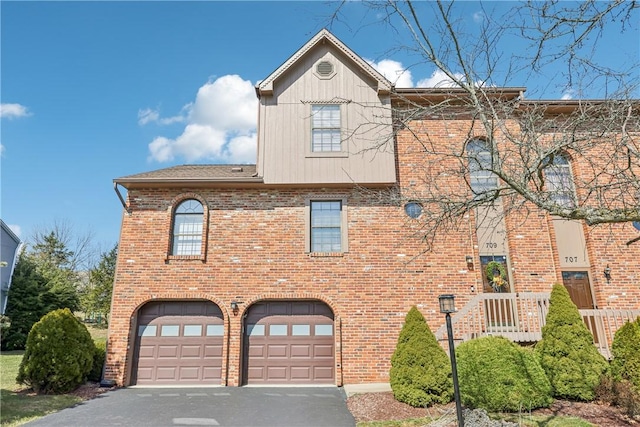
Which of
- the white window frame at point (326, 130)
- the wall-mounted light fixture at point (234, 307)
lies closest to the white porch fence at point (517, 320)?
the wall-mounted light fixture at point (234, 307)

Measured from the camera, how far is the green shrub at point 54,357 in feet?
31.3

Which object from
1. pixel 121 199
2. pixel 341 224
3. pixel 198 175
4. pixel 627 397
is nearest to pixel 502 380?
pixel 627 397

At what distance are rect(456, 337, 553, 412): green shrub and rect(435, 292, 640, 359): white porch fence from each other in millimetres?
1676

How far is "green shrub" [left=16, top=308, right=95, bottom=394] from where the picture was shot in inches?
376

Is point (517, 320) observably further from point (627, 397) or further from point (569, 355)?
point (627, 397)

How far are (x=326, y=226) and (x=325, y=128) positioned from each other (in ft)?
9.92

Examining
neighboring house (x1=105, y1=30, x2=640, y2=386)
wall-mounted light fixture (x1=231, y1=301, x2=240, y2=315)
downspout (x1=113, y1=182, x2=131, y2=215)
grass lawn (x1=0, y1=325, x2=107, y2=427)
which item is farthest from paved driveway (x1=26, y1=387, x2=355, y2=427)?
downspout (x1=113, y1=182, x2=131, y2=215)

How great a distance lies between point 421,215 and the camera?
37.5ft

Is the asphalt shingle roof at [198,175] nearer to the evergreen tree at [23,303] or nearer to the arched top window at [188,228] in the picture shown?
the arched top window at [188,228]

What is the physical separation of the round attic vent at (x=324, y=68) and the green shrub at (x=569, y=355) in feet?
29.0

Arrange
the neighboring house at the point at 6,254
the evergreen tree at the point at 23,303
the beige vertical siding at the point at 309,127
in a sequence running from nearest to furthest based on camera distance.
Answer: the beige vertical siding at the point at 309,127 < the neighboring house at the point at 6,254 < the evergreen tree at the point at 23,303

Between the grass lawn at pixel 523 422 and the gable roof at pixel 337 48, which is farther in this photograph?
the gable roof at pixel 337 48

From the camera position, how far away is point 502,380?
7.60 metres

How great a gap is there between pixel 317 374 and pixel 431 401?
145 inches
